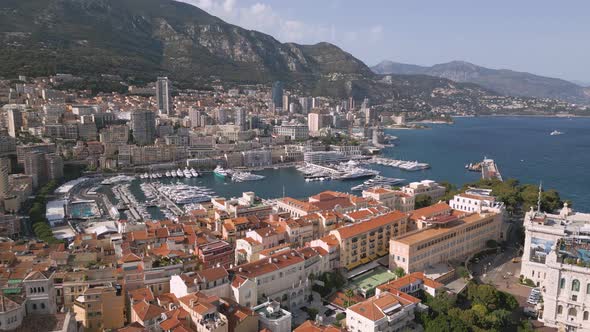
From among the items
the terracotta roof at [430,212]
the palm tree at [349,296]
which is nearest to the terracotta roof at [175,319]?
the palm tree at [349,296]

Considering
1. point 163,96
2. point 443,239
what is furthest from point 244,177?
point 163,96

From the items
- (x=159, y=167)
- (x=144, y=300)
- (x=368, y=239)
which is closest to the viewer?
(x=144, y=300)

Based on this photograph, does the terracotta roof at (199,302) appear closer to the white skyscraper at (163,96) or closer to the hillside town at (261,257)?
the hillside town at (261,257)

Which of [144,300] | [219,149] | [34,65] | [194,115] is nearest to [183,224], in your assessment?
[144,300]

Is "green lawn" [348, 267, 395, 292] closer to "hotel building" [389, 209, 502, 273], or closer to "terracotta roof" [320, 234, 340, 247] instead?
"hotel building" [389, 209, 502, 273]

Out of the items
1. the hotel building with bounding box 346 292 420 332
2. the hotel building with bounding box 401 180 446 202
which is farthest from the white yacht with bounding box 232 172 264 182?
the hotel building with bounding box 346 292 420 332

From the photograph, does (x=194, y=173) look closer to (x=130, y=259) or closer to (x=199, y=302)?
(x=130, y=259)

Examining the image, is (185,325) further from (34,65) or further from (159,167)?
(34,65)
